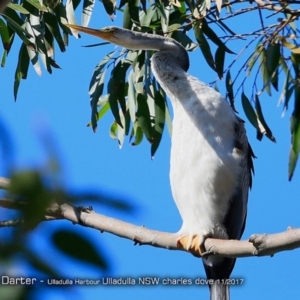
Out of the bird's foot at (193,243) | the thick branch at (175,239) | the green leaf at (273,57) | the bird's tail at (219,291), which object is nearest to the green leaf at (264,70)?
the green leaf at (273,57)

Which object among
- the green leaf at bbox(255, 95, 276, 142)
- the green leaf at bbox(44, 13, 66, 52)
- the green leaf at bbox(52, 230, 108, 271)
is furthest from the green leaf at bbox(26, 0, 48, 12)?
the green leaf at bbox(52, 230, 108, 271)

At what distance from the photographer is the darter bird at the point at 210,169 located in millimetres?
2717

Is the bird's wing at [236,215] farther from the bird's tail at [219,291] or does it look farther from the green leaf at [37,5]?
the green leaf at [37,5]

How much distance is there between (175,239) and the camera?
7.13ft

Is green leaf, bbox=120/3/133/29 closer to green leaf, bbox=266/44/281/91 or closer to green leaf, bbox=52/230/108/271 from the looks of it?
green leaf, bbox=266/44/281/91

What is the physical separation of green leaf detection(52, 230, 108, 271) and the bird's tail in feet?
7.85

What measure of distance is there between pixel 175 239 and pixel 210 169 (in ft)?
1.96

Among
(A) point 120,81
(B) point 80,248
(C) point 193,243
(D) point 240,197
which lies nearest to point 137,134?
(A) point 120,81

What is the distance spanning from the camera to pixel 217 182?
108 inches

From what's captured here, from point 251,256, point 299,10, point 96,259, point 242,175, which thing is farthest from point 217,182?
point 96,259

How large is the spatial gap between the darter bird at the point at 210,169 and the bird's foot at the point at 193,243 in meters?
0.14

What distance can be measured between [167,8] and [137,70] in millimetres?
358

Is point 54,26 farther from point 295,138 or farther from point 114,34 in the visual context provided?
point 295,138

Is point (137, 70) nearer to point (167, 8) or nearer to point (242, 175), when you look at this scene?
point (167, 8)
